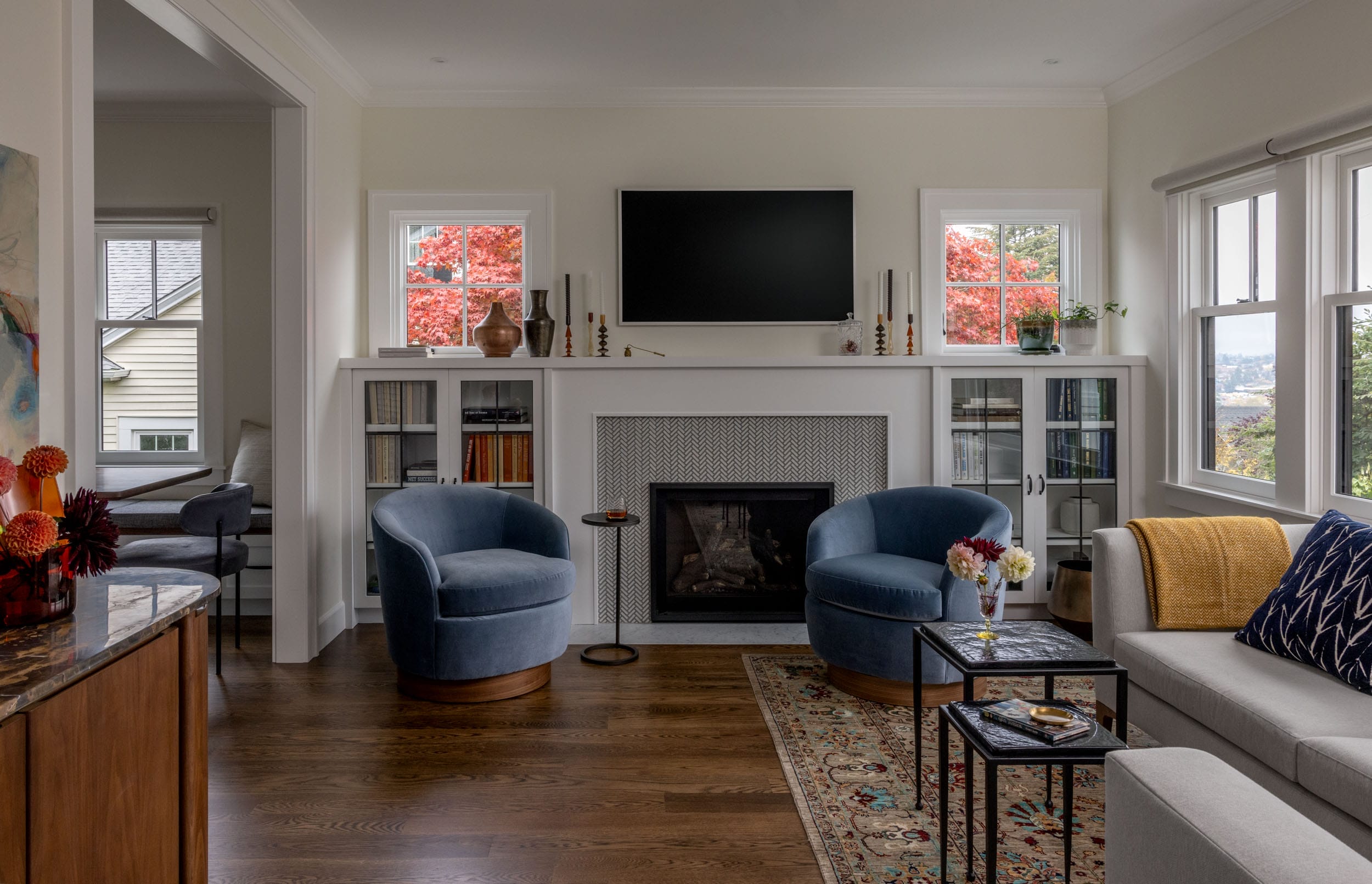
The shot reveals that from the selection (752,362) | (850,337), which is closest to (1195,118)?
(850,337)

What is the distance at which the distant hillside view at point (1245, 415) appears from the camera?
3.80 m

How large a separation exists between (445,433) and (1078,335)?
10.9 ft

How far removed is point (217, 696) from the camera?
360 centimetres

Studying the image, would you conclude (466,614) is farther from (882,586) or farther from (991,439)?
(991,439)

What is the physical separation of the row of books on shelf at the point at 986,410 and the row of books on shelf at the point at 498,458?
7.21 feet

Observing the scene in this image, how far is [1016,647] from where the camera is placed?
238 cm

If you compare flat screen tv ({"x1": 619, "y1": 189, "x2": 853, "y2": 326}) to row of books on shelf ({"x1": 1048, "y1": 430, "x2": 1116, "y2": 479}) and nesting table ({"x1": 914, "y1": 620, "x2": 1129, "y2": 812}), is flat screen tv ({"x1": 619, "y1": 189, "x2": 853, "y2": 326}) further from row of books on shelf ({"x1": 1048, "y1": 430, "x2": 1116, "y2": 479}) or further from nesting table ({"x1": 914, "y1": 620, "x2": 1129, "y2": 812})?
nesting table ({"x1": 914, "y1": 620, "x2": 1129, "y2": 812})

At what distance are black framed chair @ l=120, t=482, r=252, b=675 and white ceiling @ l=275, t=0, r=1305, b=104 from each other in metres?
2.06

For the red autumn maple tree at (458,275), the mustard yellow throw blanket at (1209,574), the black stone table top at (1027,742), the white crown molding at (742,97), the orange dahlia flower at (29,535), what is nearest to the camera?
the orange dahlia flower at (29,535)

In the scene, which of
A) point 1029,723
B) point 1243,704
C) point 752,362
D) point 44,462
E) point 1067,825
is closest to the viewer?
point 44,462

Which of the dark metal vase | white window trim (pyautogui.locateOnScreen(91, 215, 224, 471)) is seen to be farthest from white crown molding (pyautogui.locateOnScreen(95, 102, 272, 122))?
the dark metal vase

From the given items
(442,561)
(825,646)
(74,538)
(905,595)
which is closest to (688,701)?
(825,646)

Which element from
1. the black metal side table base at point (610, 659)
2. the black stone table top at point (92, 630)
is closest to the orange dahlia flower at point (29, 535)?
the black stone table top at point (92, 630)

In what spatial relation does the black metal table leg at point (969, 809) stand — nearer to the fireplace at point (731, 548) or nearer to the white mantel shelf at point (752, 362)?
the fireplace at point (731, 548)
